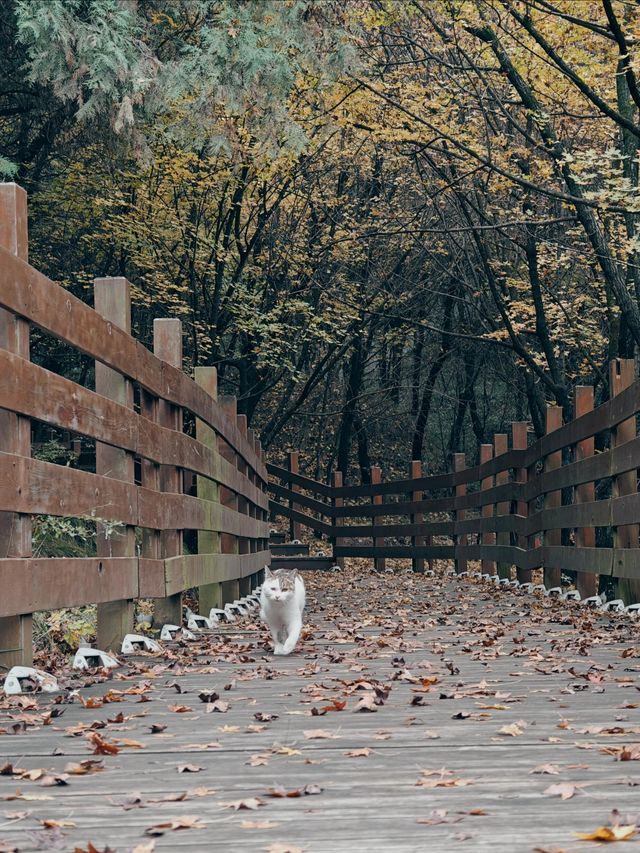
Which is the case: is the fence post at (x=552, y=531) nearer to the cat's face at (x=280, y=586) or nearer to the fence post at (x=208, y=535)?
the fence post at (x=208, y=535)

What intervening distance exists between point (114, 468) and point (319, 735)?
2863 mm

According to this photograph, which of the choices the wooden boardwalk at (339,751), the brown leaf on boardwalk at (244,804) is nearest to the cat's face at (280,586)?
the wooden boardwalk at (339,751)

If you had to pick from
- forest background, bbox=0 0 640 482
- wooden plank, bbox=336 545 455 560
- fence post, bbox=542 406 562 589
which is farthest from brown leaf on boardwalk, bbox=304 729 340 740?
wooden plank, bbox=336 545 455 560

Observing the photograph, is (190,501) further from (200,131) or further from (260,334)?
(260,334)

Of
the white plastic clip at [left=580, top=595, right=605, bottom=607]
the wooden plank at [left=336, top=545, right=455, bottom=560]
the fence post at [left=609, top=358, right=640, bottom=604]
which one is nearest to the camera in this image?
the fence post at [left=609, top=358, right=640, bottom=604]

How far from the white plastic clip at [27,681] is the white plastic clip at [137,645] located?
1.28 meters

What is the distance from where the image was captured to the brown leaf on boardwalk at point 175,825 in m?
2.70

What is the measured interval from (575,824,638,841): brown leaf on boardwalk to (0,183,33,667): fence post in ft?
9.35

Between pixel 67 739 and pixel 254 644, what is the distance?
3.54 meters

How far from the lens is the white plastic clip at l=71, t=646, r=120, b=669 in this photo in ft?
18.9

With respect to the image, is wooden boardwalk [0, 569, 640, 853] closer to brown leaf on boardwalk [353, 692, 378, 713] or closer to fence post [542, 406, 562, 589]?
brown leaf on boardwalk [353, 692, 378, 713]

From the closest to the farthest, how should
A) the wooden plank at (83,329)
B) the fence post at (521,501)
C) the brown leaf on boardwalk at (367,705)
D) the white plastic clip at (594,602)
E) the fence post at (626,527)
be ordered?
the brown leaf on boardwalk at (367,705)
the wooden plank at (83,329)
the fence post at (626,527)
the white plastic clip at (594,602)
the fence post at (521,501)

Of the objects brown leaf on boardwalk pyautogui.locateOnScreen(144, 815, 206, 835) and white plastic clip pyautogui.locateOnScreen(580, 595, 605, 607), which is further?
white plastic clip pyautogui.locateOnScreen(580, 595, 605, 607)

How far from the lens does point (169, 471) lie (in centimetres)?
781
